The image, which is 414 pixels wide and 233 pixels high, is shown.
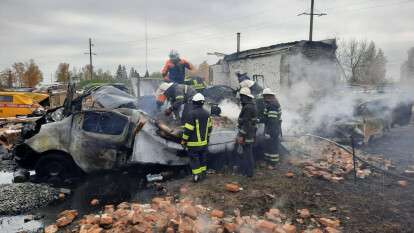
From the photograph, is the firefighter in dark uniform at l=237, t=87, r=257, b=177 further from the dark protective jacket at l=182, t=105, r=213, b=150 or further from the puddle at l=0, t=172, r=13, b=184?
the puddle at l=0, t=172, r=13, b=184

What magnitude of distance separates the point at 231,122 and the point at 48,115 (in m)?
4.71

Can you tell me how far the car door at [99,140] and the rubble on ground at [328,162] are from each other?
13.1 ft

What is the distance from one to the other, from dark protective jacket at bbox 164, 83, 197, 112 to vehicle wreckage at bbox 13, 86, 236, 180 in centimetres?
124

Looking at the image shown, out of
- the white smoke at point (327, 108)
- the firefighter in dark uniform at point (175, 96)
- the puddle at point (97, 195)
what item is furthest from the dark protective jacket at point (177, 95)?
the white smoke at point (327, 108)

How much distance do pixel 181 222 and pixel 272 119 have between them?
375cm

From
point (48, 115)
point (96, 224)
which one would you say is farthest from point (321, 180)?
point (48, 115)

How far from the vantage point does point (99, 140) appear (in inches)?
240

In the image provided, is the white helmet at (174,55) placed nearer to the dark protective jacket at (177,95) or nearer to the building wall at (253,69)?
the dark protective jacket at (177,95)

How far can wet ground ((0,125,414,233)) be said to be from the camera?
180 inches

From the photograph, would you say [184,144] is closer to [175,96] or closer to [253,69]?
[175,96]

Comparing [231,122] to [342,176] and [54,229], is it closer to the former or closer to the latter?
[342,176]

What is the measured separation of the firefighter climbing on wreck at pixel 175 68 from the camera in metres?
9.32

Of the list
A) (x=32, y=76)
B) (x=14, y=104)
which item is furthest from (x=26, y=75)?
(x=14, y=104)

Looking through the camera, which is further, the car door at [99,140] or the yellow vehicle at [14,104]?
the yellow vehicle at [14,104]
